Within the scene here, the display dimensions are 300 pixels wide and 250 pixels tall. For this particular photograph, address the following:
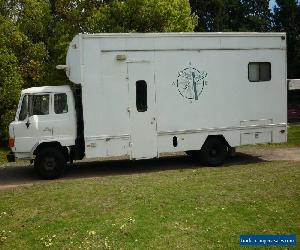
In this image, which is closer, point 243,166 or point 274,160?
point 243,166

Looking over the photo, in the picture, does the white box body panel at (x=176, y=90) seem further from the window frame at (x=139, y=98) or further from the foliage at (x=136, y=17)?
the foliage at (x=136, y=17)

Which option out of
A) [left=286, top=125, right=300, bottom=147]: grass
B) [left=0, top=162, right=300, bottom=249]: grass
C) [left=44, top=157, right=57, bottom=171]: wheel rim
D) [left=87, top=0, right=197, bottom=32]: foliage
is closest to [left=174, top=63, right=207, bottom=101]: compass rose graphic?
[left=0, top=162, right=300, bottom=249]: grass

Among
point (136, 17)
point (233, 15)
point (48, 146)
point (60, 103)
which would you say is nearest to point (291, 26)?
point (233, 15)

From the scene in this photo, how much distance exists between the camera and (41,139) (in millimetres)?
13352

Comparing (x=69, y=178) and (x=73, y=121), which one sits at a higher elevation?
(x=73, y=121)

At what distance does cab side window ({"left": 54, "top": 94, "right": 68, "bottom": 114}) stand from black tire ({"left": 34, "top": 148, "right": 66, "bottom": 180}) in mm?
1089

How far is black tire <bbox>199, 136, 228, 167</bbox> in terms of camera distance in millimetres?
14768

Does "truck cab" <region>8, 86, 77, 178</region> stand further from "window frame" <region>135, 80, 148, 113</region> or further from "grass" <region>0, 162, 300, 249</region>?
"window frame" <region>135, 80, 148, 113</region>

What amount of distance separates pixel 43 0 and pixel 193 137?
53.6ft

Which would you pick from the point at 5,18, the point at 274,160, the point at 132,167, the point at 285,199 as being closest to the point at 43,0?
the point at 5,18

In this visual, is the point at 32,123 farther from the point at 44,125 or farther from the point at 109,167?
the point at 109,167

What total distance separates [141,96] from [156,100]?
45cm

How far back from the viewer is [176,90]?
1423cm

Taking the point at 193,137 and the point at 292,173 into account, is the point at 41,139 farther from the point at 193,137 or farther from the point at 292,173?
the point at 292,173
